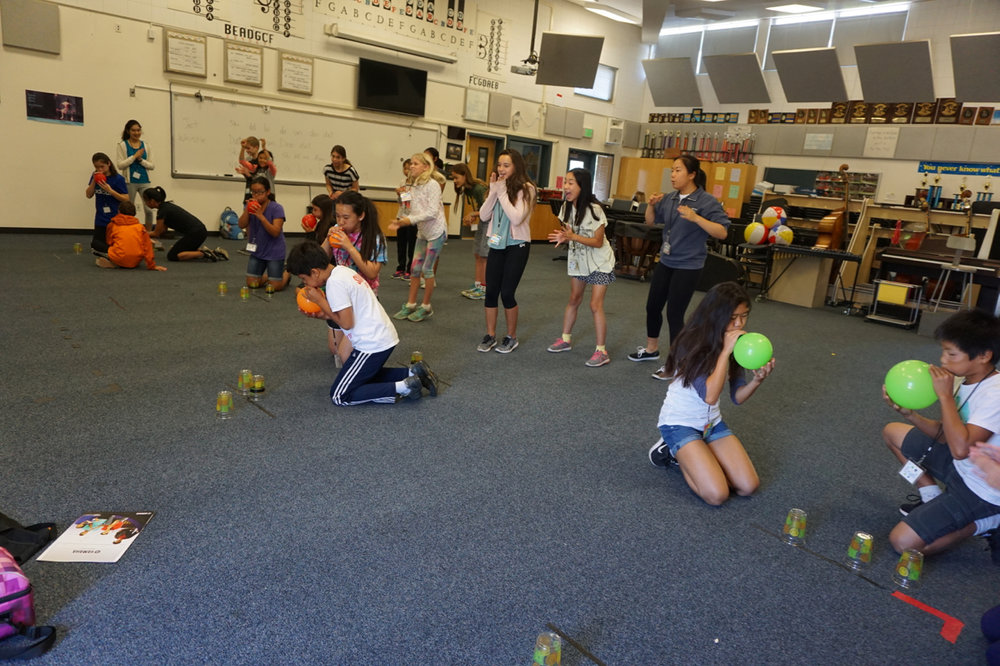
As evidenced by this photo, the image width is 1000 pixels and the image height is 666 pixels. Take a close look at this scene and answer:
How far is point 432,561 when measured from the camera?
2.31 meters

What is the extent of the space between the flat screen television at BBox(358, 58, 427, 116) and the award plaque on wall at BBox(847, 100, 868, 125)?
7955mm

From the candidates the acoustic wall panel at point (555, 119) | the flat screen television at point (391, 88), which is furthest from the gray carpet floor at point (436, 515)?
the acoustic wall panel at point (555, 119)

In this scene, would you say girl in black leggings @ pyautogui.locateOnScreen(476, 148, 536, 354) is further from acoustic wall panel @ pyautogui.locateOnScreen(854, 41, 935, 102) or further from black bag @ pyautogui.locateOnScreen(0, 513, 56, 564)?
acoustic wall panel @ pyautogui.locateOnScreen(854, 41, 935, 102)

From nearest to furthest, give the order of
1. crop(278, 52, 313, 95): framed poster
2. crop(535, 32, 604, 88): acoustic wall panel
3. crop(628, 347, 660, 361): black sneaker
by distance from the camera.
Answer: crop(628, 347, 660, 361): black sneaker → crop(278, 52, 313, 95): framed poster → crop(535, 32, 604, 88): acoustic wall panel

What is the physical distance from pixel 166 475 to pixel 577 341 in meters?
3.57

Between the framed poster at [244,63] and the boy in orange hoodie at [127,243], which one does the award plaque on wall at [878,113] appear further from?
the boy in orange hoodie at [127,243]

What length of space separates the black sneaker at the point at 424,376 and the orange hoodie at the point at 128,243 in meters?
4.59

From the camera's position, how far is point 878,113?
1171 cm

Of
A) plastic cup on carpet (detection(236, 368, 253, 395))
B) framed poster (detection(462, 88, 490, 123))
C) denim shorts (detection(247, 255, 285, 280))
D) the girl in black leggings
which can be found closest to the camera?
plastic cup on carpet (detection(236, 368, 253, 395))

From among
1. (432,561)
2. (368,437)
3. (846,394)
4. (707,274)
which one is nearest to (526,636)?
(432,561)

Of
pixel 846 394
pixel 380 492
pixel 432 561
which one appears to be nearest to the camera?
pixel 432 561

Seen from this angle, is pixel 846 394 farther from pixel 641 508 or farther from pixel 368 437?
pixel 368 437

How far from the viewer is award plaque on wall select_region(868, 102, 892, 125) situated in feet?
38.1

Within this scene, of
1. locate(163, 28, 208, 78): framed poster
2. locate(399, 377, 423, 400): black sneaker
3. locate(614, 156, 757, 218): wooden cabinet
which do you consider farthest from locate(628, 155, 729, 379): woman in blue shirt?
locate(614, 156, 757, 218): wooden cabinet
